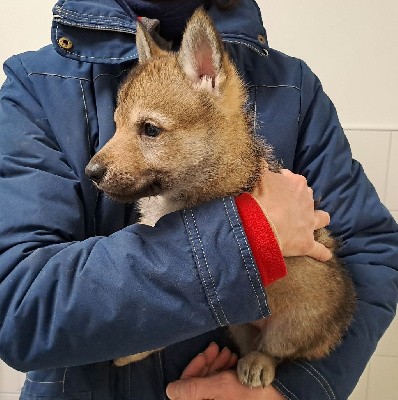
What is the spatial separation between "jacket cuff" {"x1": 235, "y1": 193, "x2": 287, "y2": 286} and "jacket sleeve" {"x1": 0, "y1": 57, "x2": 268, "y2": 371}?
0.06ft

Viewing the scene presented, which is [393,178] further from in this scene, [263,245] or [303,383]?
[263,245]

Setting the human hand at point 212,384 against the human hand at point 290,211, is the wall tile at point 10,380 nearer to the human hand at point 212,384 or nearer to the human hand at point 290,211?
the human hand at point 212,384

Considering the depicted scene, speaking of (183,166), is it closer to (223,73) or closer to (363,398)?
(223,73)

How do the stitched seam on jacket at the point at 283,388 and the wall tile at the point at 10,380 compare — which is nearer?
the stitched seam on jacket at the point at 283,388

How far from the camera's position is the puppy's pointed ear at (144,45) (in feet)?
4.24

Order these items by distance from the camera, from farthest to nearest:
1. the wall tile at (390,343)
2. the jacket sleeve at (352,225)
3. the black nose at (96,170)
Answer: the wall tile at (390,343) → the jacket sleeve at (352,225) → the black nose at (96,170)

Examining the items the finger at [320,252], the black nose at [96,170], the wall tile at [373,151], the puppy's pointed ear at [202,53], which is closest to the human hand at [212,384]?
the finger at [320,252]

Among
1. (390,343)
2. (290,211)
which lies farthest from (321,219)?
(390,343)

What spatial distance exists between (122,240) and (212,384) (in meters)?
0.48

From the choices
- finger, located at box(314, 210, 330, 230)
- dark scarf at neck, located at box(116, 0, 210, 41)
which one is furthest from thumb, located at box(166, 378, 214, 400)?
dark scarf at neck, located at box(116, 0, 210, 41)

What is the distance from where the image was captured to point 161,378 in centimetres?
134

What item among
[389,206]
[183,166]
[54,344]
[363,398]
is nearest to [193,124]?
[183,166]

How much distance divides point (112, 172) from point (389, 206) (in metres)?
1.49

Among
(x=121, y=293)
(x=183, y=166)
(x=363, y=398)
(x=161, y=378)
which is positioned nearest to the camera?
(x=121, y=293)
